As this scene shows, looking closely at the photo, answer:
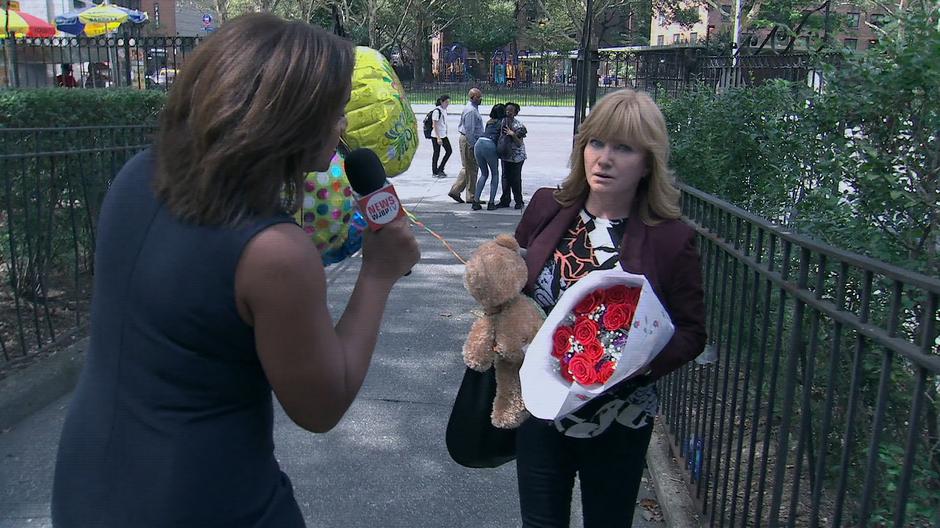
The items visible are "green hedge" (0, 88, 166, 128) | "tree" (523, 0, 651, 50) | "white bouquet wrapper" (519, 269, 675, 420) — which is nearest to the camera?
"white bouquet wrapper" (519, 269, 675, 420)

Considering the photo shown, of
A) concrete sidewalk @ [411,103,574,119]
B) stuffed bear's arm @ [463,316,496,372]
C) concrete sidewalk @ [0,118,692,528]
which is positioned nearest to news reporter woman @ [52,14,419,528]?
stuffed bear's arm @ [463,316,496,372]

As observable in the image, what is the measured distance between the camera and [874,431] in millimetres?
1963

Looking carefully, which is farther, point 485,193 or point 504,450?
point 485,193

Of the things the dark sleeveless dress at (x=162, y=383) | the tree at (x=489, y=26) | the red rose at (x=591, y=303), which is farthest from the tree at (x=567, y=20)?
the dark sleeveless dress at (x=162, y=383)

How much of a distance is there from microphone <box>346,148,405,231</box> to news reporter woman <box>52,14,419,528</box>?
154mm

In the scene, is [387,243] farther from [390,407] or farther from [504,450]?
[390,407]

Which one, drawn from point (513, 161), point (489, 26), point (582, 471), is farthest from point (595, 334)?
point (489, 26)

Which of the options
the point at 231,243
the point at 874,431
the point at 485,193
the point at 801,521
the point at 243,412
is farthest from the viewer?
the point at 485,193

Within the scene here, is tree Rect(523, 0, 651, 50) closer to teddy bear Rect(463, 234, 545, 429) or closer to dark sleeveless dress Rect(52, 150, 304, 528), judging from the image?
teddy bear Rect(463, 234, 545, 429)

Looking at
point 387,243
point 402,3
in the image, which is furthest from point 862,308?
point 402,3

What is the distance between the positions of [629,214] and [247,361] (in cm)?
157

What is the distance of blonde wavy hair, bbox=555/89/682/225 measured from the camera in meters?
2.58

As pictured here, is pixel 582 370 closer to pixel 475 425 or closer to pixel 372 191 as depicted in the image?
pixel 475 425

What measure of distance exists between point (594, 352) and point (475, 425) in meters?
0.56
